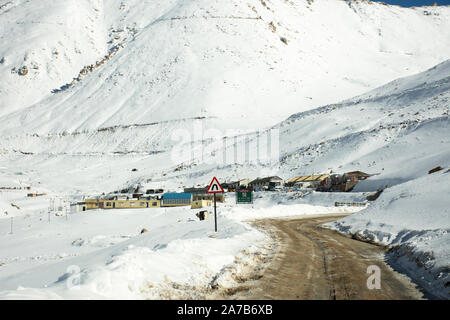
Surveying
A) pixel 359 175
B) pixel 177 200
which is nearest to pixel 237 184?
pixel 177 200

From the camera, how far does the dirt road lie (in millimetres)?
6609

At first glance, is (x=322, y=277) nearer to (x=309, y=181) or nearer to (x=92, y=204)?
(x=309, y=181)

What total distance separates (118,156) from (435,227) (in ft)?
345

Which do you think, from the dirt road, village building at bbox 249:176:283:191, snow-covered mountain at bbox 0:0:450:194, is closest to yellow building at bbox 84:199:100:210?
snow-covered mountain at bbox 0:0:450:194

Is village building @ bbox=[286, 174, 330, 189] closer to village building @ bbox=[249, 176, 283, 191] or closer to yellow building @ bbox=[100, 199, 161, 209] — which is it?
village building @ bbox=[249, 176, 283, 191]

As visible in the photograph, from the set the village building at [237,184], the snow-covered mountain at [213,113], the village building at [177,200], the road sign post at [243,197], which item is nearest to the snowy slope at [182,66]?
the snow-covered mountain at [213,113]

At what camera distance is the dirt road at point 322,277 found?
661 cm

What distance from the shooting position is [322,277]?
26.1 feet

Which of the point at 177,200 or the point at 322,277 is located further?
the point at 177,200

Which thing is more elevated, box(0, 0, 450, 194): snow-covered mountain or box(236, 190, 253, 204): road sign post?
box(0, 0, 450, 194): snow-covered mountain

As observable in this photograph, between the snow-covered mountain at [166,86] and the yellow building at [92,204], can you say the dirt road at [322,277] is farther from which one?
the snow-covered mountain at [166,86]

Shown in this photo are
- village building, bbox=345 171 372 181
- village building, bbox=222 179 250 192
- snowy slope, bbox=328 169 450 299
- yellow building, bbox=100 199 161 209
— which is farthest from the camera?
village building, bbox=222 179 250 192
